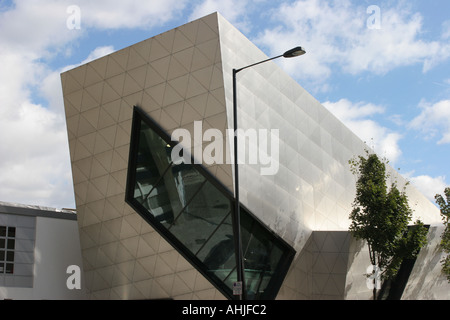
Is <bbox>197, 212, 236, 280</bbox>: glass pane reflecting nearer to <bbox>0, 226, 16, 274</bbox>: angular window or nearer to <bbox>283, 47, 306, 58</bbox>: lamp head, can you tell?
<bbox>283, 47, 306, 58</bbox>: lamp head

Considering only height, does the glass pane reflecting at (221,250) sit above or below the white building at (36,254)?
below

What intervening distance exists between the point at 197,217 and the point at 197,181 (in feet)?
5.26

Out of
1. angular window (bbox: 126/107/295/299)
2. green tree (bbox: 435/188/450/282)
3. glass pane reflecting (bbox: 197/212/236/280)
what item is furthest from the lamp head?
green tree (bbox: 435/188/450/282)

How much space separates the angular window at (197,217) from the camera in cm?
2250

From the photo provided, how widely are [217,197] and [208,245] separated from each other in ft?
7.24

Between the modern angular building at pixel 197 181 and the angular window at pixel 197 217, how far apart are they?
5 cm

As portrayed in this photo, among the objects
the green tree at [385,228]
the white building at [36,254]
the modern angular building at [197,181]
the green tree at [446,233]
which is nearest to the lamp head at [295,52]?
the modern angular building at [197,181]

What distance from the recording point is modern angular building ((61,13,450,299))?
885 inches

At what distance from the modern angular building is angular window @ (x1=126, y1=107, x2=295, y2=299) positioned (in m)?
0.05

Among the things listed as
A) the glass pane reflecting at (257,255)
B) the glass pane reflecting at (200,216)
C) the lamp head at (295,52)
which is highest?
the lamp head at (295,52)

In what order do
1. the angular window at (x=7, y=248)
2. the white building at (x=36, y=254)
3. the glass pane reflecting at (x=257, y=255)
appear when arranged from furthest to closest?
the white building at (x=36, y=254) → the angular window at (x=7, y=248) → the glass pane reflecting at (x=257, y=255)

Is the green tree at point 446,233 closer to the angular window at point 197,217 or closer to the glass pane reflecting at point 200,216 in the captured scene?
the angular window at point 197,217

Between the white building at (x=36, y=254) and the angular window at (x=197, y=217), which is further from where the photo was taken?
the white building at (x=36, y=254)
